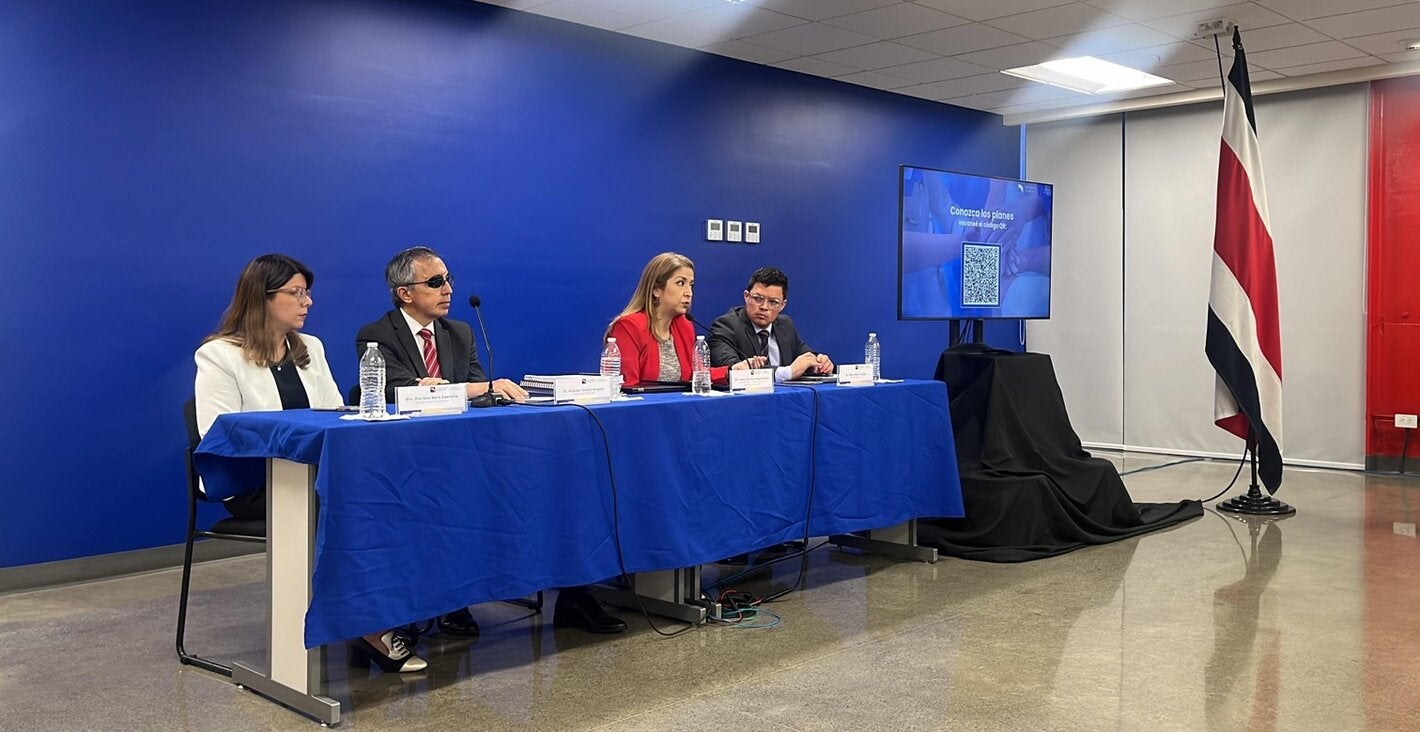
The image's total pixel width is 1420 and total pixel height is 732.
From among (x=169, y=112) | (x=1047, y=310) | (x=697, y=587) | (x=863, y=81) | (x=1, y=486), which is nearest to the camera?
(x=697, y=587)

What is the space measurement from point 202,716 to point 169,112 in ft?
8.34

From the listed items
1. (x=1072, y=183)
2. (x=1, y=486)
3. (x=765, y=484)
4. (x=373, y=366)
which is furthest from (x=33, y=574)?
(x=1072, y=183)

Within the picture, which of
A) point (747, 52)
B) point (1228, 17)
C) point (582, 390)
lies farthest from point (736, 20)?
point (582, 390)

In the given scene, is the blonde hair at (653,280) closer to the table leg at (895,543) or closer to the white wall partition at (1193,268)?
the table leg at (895,543)

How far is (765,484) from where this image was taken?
3580 millimetres

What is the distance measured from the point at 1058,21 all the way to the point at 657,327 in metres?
2.75

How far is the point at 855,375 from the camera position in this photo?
13.6ft

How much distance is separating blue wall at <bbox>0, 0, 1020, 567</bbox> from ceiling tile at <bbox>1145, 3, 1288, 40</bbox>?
2059 millimetres

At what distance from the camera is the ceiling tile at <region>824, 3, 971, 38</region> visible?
533 centimetres

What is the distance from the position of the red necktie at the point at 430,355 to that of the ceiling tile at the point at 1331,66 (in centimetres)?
548

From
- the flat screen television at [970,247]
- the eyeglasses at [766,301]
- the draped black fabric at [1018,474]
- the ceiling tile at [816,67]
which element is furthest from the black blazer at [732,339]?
the ceiling tile at [816,67]

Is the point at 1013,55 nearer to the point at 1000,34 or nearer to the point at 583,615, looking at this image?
the point at 1000,34

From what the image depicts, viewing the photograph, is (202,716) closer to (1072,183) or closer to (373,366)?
(373,366)

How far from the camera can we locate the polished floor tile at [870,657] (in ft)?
8.75
